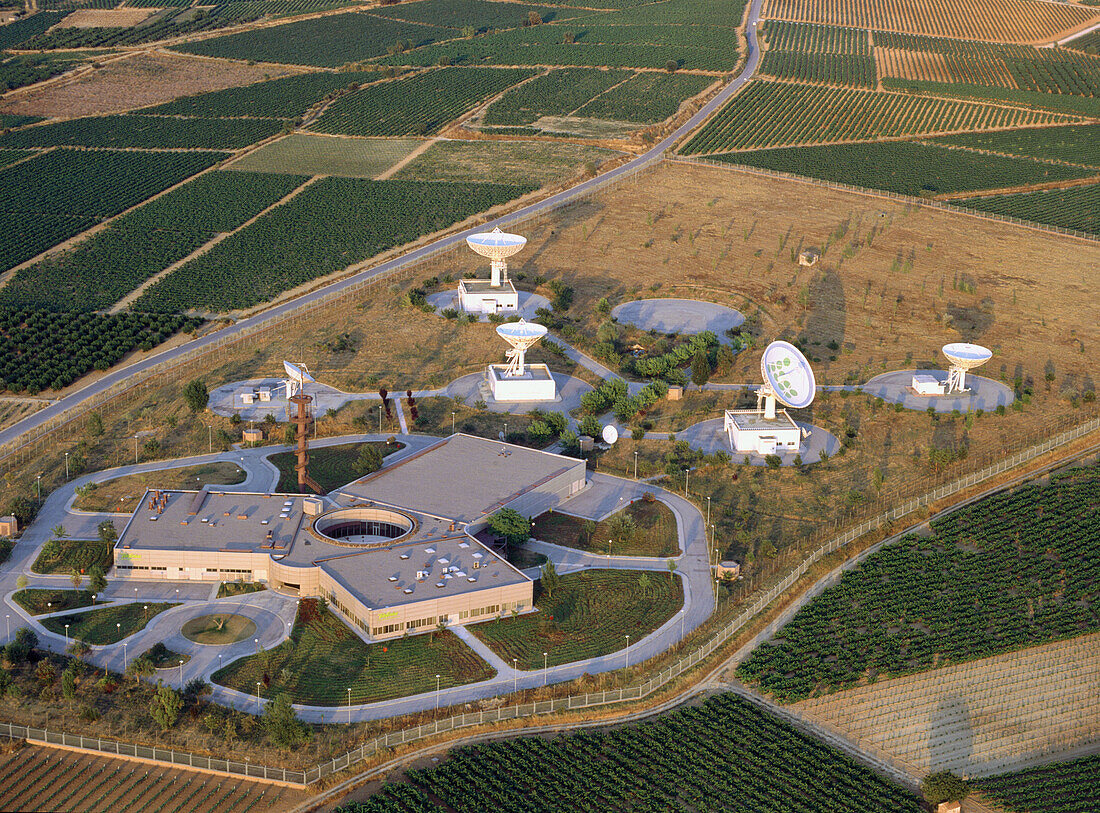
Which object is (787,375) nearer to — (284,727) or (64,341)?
(284,727)

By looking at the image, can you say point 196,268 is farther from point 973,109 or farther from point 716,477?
point 973,109

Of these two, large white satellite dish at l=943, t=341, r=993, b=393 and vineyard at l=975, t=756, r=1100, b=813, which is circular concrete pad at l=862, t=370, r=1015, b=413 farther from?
vineyard at l=975, t=756, r=1100, b=813

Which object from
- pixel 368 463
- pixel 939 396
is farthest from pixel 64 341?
pixel 939 396

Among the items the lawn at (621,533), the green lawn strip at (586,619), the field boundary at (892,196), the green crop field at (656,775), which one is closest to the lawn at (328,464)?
the lawn at (621,533)

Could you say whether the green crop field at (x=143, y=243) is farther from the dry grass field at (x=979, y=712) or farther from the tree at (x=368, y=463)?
the dry grass field at (x=979, y=712)

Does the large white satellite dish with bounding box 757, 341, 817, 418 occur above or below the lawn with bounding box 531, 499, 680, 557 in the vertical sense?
above

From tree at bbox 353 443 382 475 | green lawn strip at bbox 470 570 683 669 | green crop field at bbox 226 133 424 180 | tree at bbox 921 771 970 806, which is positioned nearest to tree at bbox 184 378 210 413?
tree at bbox 353 443 382 475
